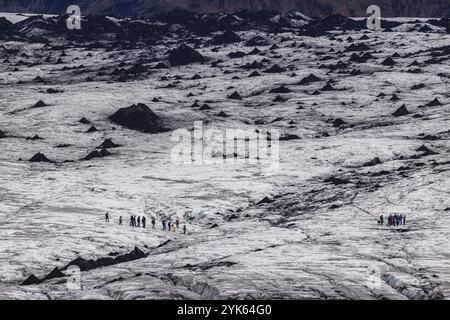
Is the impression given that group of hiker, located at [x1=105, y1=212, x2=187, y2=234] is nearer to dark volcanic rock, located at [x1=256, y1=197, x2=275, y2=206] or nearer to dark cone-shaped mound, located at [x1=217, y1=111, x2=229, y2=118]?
dark volcanic rock, located at [x1=256, y1=197, x2=275, y2=206]

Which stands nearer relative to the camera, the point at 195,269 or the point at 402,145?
the point at 195,269

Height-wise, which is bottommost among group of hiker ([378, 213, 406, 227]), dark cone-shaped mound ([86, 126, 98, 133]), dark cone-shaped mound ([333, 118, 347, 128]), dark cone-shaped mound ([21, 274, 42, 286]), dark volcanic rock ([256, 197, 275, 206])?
dark cone-shaped mound ([86, 126, 98, 133])

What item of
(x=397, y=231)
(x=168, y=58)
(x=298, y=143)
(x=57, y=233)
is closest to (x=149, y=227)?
(x=57, y=233)

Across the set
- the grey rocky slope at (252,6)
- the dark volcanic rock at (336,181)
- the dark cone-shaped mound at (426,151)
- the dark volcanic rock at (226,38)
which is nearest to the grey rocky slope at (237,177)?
the dark cone-shaped mound at (426,151)

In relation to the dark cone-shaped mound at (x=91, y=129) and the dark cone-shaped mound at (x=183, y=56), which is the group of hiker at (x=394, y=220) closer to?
the dark cone-shaped mound at (x=91, y=129)

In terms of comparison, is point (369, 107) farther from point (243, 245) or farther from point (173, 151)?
point (243, 245)

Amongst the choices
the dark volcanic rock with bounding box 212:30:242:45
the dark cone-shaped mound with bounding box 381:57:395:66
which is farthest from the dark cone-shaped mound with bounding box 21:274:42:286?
the dark volcanic rock with bounding box 212:30:242:45

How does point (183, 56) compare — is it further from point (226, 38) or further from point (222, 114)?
point (222, 114)
